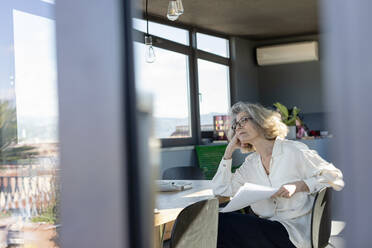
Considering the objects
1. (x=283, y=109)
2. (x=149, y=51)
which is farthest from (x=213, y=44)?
(x=149, y=51)

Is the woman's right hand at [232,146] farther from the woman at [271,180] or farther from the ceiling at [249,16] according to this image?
the ceiling at [249,16]

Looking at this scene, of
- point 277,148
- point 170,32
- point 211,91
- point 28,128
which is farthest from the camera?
point 211,91

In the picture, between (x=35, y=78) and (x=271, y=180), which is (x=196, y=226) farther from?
(x=35, y=78)

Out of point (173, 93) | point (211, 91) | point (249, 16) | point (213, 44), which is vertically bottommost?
point (173, 93)

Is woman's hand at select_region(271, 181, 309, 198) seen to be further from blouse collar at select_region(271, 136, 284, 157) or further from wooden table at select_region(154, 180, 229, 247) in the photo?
wooden table at select_region(154, 180, 229, 247)

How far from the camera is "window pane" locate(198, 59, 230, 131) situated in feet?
24.9

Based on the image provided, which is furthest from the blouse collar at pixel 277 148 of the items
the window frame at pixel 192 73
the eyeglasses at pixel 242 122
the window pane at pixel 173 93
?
the window frame at pixel 192 73

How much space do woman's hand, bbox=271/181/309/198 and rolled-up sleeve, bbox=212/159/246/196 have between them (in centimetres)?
41

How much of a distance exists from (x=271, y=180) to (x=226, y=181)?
29cm

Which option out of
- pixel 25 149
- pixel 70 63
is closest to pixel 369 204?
pixel 70 63

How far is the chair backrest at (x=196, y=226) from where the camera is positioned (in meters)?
1.96

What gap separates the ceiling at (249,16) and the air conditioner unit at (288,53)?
24 centimetres

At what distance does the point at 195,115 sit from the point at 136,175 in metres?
6.62

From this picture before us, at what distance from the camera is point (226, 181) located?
9.53 ft
